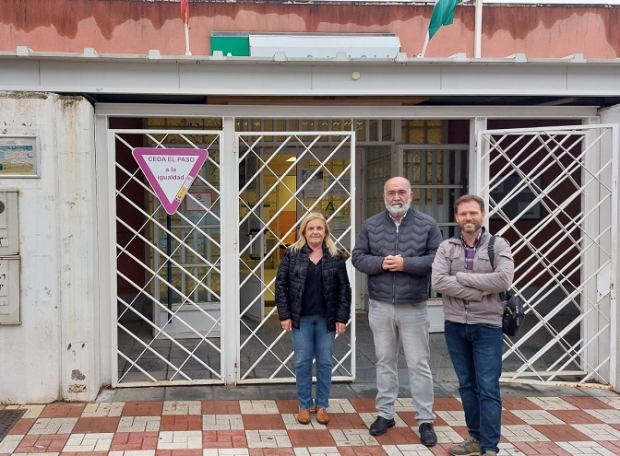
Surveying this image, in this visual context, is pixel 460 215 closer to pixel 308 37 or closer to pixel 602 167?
pixel 602 167

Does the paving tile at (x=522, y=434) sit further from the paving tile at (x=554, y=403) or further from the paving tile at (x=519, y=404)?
the paving tile at (x=554, y=403)

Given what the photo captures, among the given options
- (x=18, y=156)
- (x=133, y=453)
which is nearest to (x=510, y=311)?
(x=133, y=453)

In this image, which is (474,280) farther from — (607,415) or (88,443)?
(88,443)

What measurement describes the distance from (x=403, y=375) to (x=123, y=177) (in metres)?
4.66

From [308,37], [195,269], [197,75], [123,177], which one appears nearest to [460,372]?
[197,75]

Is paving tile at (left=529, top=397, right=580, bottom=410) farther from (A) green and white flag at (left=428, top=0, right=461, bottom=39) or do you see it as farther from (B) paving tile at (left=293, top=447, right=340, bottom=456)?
(A) green and white flag at (left=428, top=0, right=461, bottom=39)

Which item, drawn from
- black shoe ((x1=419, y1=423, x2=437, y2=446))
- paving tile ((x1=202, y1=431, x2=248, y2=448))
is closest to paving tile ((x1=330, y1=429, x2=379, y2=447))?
black shoe ((x1=419, y1=423, x2=437, y2=446))

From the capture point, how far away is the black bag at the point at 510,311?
436cm

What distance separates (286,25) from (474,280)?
7.56m

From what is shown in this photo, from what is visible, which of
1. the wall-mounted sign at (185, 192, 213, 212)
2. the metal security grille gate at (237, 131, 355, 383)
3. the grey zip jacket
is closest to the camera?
the grey zip jacket

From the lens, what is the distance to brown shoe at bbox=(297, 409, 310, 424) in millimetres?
5109

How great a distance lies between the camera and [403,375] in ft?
21.2

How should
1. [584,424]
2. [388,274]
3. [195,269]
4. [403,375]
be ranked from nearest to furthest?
[388,274]
[584,424]
[403,375]
[195,269]

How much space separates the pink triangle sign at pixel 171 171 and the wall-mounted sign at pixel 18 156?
0.88 m
